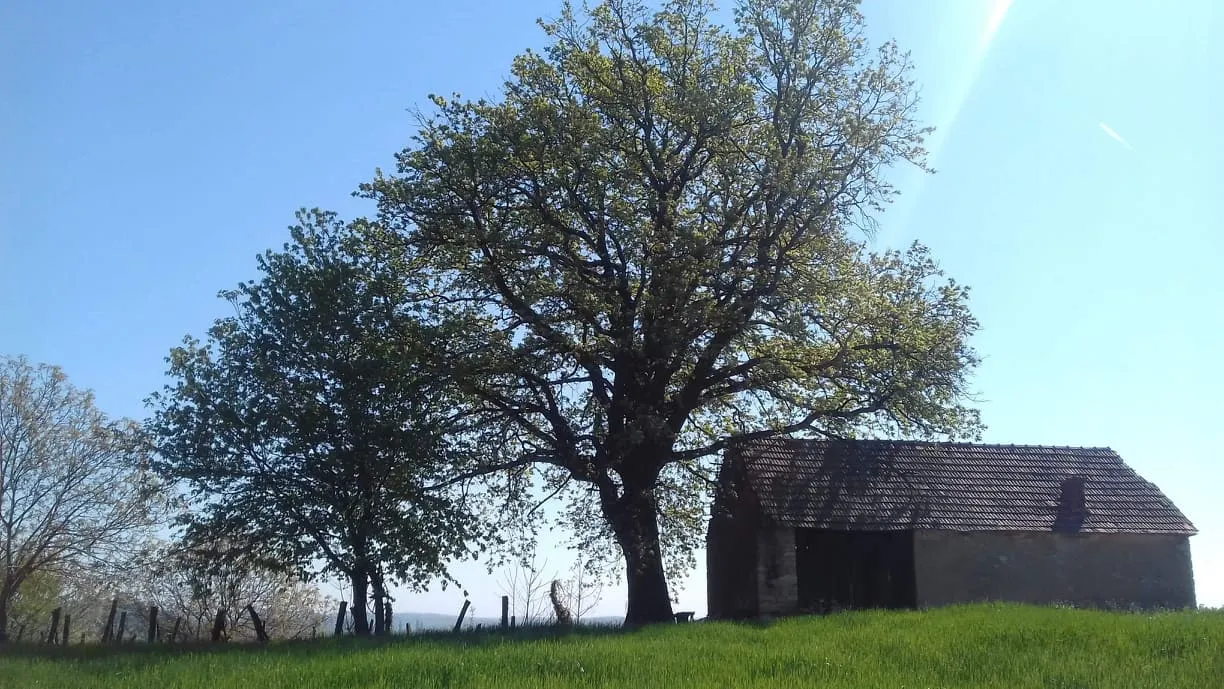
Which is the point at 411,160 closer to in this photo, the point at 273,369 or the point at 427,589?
the point at 273,369

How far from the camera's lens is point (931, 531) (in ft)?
85.0

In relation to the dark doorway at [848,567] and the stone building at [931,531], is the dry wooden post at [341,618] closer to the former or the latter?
the stone building at [931,531]

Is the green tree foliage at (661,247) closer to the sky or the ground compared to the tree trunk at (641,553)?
closer to the sky

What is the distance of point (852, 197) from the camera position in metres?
22.7

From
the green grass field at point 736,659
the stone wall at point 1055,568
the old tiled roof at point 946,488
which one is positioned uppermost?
the old tiled roof at point 946,488

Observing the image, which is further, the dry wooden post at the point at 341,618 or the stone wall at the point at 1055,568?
the stone wall at the point at 1055,568

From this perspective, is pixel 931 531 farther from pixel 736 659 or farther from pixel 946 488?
pixel 736 659

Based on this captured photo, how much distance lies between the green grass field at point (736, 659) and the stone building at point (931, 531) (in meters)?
6.81

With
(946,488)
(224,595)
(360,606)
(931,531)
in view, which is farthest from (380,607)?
(946,488)

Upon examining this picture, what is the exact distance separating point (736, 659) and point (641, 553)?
7.49m

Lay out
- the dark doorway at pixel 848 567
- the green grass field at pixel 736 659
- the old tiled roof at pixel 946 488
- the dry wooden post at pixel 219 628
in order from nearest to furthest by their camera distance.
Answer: the green grass field at pixel 736 659
the dry wooden post at pixel 219 628
the old tiled roof at pixel 946 488
the dark doorway at pixel 848 567

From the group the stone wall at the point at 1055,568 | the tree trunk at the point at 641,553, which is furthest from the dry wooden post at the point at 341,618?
the stone wall at the point at 1055,568

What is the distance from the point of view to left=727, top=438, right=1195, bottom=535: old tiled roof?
26.2 m

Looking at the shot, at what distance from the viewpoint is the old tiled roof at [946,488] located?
2616cm
